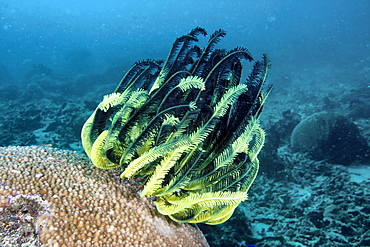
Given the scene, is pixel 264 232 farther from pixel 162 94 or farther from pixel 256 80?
pixel 162 94

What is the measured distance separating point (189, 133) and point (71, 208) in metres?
1.13

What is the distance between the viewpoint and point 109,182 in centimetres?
217

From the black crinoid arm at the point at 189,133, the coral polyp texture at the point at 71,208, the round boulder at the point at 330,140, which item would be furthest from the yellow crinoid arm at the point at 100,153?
the round boulder at the point at 330,140

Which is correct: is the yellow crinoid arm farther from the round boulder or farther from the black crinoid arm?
the round boulder

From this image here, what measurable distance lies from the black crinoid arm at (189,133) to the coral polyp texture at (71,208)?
0.50ft

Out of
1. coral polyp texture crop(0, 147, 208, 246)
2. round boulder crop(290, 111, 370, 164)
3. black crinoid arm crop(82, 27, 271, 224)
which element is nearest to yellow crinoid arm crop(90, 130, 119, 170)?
black crinoid arm crop(82, 27, 271, 224)

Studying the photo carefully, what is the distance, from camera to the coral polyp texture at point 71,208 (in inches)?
60.7

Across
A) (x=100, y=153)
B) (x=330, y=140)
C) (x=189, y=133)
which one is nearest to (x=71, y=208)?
(x=100, y=153)

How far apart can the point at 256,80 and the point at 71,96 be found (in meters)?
16.7

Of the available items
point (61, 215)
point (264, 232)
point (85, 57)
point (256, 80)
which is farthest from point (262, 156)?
point (85, 57)

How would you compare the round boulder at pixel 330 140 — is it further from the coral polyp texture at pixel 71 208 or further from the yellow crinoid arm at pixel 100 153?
the yellow crinoid arm at pixel 100 153

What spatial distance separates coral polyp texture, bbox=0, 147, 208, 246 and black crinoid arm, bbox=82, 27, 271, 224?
152 mm

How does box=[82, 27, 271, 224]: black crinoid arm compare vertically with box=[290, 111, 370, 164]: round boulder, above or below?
below

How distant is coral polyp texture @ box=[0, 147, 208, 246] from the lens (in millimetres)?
1543
